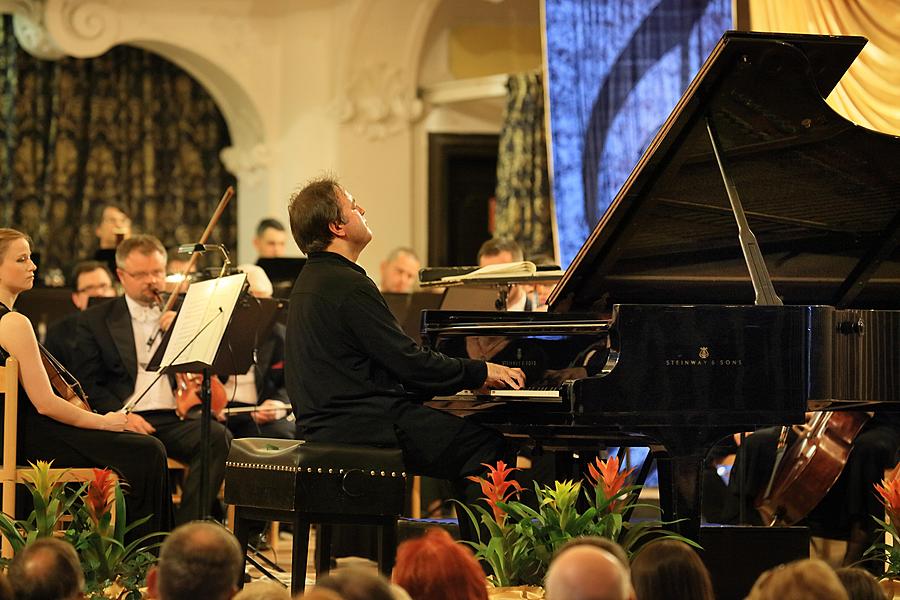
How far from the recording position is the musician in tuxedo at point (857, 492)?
544 cm

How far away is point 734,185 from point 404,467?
143 cm

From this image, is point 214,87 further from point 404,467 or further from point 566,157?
point 404,467

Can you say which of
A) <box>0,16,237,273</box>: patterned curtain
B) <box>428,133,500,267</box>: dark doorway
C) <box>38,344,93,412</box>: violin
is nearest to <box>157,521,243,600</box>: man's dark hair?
<box>38,344,93,412</box>: violin

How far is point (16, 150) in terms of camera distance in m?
10.3

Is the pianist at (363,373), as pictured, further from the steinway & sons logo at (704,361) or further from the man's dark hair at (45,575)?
the man's dark hair at (45,575)

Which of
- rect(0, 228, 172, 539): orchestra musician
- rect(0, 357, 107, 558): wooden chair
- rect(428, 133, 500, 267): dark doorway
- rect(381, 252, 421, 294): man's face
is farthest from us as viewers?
rect(428, 133, 500, 267): dark doorway

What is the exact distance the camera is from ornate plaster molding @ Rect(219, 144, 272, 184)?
1048cm

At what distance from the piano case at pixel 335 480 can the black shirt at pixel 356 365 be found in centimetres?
14

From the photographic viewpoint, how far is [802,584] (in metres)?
2.47

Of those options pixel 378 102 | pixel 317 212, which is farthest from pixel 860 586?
pixel 378 102

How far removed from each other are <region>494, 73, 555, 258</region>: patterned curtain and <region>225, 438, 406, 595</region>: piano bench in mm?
5872

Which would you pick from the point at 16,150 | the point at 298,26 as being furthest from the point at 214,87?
the point at 16,150

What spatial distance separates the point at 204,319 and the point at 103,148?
5.83 meters

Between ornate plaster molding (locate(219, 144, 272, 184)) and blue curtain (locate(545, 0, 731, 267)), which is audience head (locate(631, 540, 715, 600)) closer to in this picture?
blue curtain (locate(545, 0, 731, 267))
